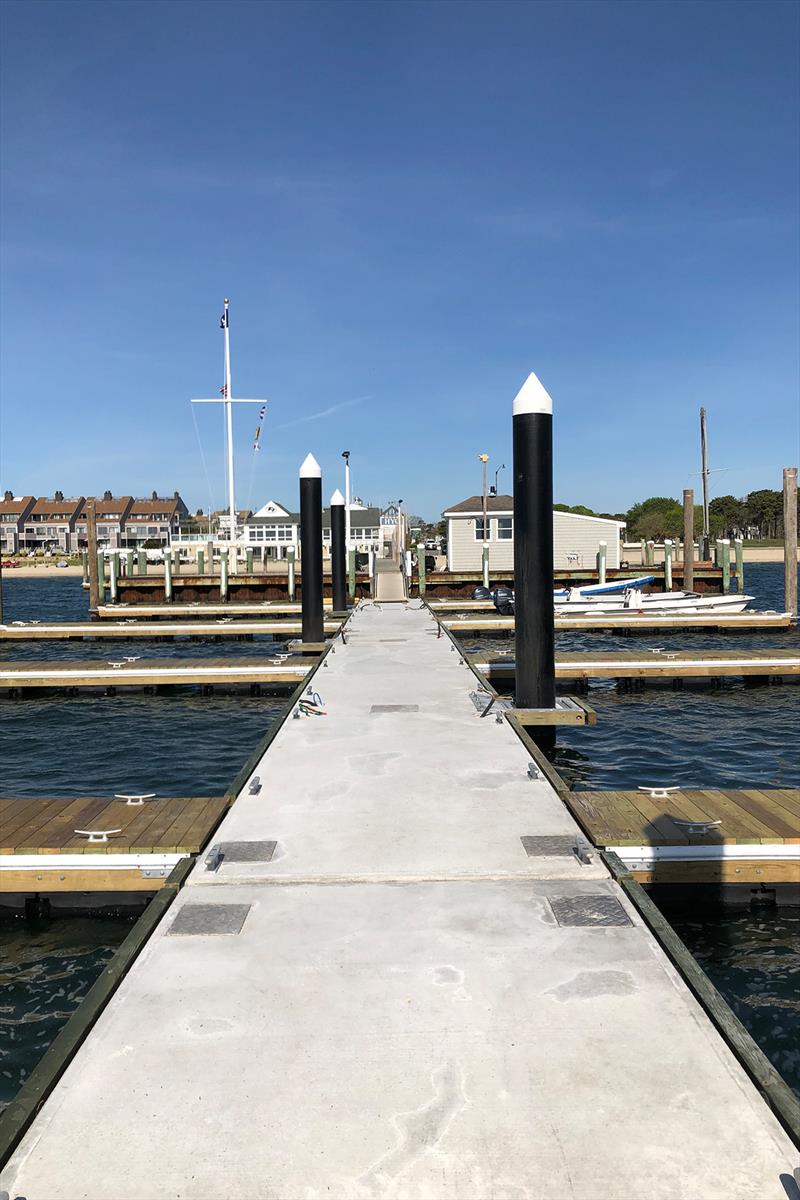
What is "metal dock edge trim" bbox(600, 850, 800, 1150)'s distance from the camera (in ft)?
11.8

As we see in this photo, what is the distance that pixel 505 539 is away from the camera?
157ft

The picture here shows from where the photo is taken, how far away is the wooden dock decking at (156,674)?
18.6 m

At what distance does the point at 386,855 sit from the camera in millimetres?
6438

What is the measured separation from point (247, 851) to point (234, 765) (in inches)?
288

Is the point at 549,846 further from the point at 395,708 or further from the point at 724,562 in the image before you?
the point at 724,562

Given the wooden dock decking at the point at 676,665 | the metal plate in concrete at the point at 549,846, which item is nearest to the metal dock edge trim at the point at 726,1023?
the metal plate in concrete at the point at 549,846

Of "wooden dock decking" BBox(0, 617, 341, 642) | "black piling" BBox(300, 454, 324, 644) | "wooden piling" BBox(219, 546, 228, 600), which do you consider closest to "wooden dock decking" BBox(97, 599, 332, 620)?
"wooden dock decking" BBox(0, 617, 341, 642)

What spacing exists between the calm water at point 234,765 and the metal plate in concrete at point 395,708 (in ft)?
8.93

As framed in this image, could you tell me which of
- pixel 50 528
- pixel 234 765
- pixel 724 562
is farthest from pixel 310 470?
pixel 50 528

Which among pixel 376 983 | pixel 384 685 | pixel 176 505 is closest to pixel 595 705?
pixel 384 685

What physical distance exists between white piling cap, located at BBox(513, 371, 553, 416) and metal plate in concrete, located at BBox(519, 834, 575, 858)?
621cm

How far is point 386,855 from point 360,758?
2855 millimetres

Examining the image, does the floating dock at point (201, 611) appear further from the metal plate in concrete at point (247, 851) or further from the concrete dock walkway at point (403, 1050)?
the concrete dock walkway at point (403, 1050)

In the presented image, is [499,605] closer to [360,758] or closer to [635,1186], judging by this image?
[360,758]
